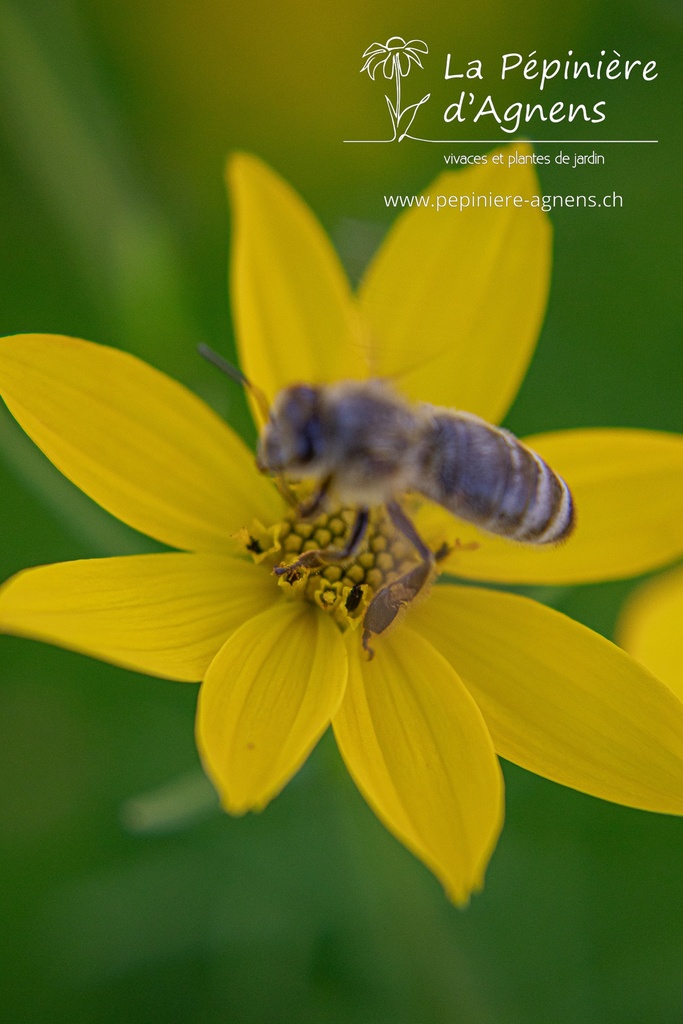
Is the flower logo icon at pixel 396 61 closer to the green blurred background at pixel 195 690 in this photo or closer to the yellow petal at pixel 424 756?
the green blurred background at pixel 195 690

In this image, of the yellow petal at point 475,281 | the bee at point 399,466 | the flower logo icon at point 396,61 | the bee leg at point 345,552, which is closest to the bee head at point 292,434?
the bee at point 399,466

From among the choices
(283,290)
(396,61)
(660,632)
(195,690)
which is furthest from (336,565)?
(396,61)

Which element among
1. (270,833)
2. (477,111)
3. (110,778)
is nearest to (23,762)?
(110,778)

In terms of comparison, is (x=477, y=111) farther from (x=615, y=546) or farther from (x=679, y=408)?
(x=615, y=546)

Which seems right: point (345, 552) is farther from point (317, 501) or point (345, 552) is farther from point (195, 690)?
point (195, 690)

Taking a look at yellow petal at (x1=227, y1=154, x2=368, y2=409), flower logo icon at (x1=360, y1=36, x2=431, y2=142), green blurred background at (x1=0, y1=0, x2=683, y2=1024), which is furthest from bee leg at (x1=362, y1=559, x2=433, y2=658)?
flower logo icon at (x1=360, y1=36, x2=431, y2=142)

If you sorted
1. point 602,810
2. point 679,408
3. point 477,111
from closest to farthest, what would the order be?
1. point 477,111
2. point 602,810
3. point 679,408
